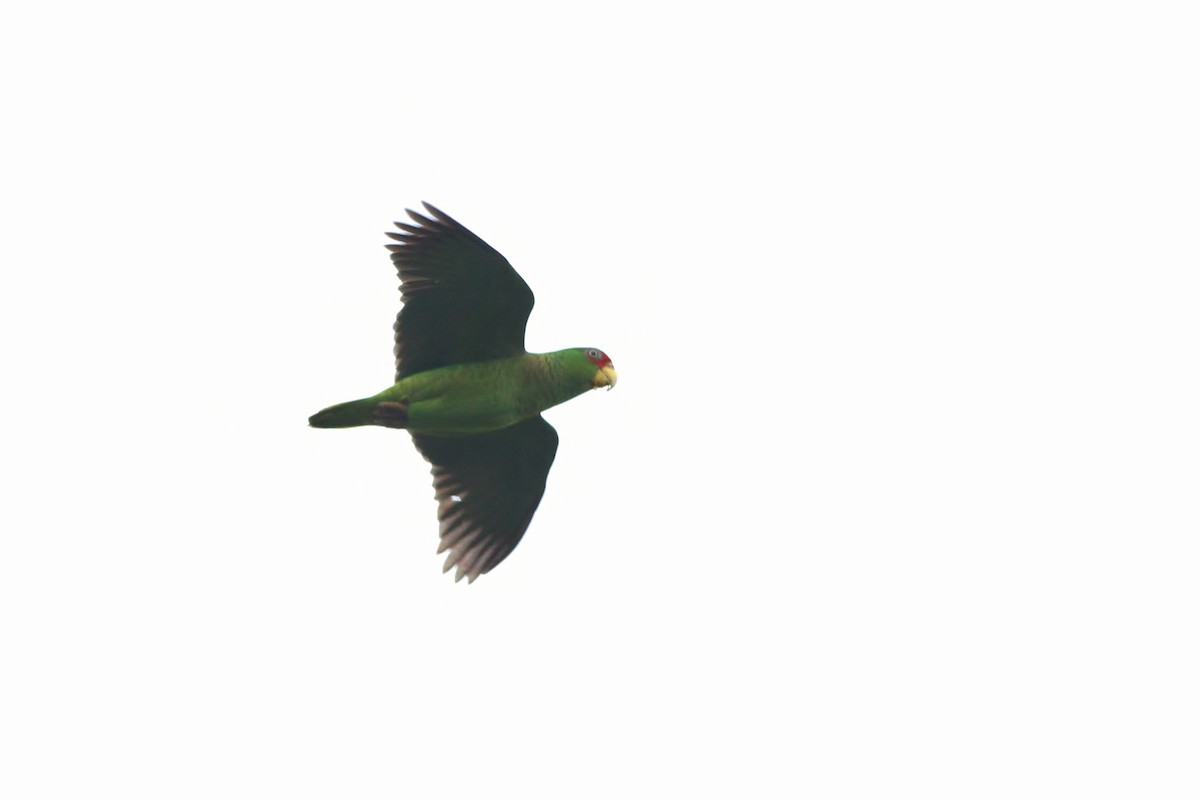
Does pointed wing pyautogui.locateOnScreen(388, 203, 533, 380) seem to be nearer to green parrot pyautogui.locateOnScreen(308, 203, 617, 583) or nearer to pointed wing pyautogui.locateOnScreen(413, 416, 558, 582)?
green parrot pyautogui.locateOnScreen(308, 203, 617, 583)

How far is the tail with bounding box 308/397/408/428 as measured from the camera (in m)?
13.3

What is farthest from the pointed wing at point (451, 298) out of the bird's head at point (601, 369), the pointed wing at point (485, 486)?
the pointed wing at point (485, 486)

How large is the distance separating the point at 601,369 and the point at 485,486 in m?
1.46

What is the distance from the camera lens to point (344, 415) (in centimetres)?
1330

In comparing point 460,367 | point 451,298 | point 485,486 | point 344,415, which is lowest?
point 485,486

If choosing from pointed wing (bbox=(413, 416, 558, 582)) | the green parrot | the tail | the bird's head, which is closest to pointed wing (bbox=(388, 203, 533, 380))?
the green parrot

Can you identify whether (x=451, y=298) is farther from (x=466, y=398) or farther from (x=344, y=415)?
(x=344, y=415)

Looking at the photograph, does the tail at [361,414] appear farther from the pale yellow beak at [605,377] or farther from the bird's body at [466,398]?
the pale yellow beak at [605,377]

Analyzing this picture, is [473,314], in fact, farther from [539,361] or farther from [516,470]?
[516,470]

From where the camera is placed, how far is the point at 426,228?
1322 cm

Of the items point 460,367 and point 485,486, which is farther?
point 485,486

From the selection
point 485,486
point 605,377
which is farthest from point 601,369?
point 485,486

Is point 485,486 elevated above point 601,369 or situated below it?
below

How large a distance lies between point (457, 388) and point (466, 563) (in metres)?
1.70
